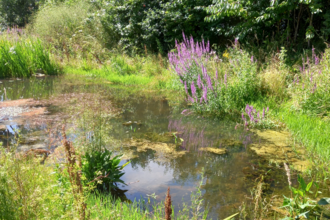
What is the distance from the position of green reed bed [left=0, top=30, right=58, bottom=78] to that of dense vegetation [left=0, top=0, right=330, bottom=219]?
38mm

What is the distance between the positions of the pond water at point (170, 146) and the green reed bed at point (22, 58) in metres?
3.38

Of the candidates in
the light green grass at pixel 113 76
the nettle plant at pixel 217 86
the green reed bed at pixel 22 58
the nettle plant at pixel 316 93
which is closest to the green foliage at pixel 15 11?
the green reed bed at pixel 22 58

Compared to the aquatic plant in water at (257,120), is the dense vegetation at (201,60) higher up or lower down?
higher up

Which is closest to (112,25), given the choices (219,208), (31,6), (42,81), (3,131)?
(42,81)

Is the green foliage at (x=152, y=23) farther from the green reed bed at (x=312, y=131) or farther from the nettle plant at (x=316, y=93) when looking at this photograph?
the green reed bed at (x=312, y=131)

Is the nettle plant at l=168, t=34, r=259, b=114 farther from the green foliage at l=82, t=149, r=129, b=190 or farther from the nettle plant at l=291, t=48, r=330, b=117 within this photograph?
the green foliage at l=82, t=149, r=129, b=190

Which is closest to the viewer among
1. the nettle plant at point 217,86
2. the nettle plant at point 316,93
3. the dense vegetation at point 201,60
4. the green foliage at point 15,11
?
the dense vegetation at point 201,60

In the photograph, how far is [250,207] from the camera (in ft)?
8.74

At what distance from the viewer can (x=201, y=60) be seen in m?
6.20

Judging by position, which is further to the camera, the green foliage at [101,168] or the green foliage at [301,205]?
the green foliage at [101,168]

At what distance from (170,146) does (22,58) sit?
8.93 m

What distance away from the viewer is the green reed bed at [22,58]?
10.2m

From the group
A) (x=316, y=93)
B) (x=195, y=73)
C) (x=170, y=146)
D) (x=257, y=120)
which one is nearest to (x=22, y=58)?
(x=195, y=73)

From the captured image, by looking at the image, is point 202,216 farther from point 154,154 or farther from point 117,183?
point 154,154
